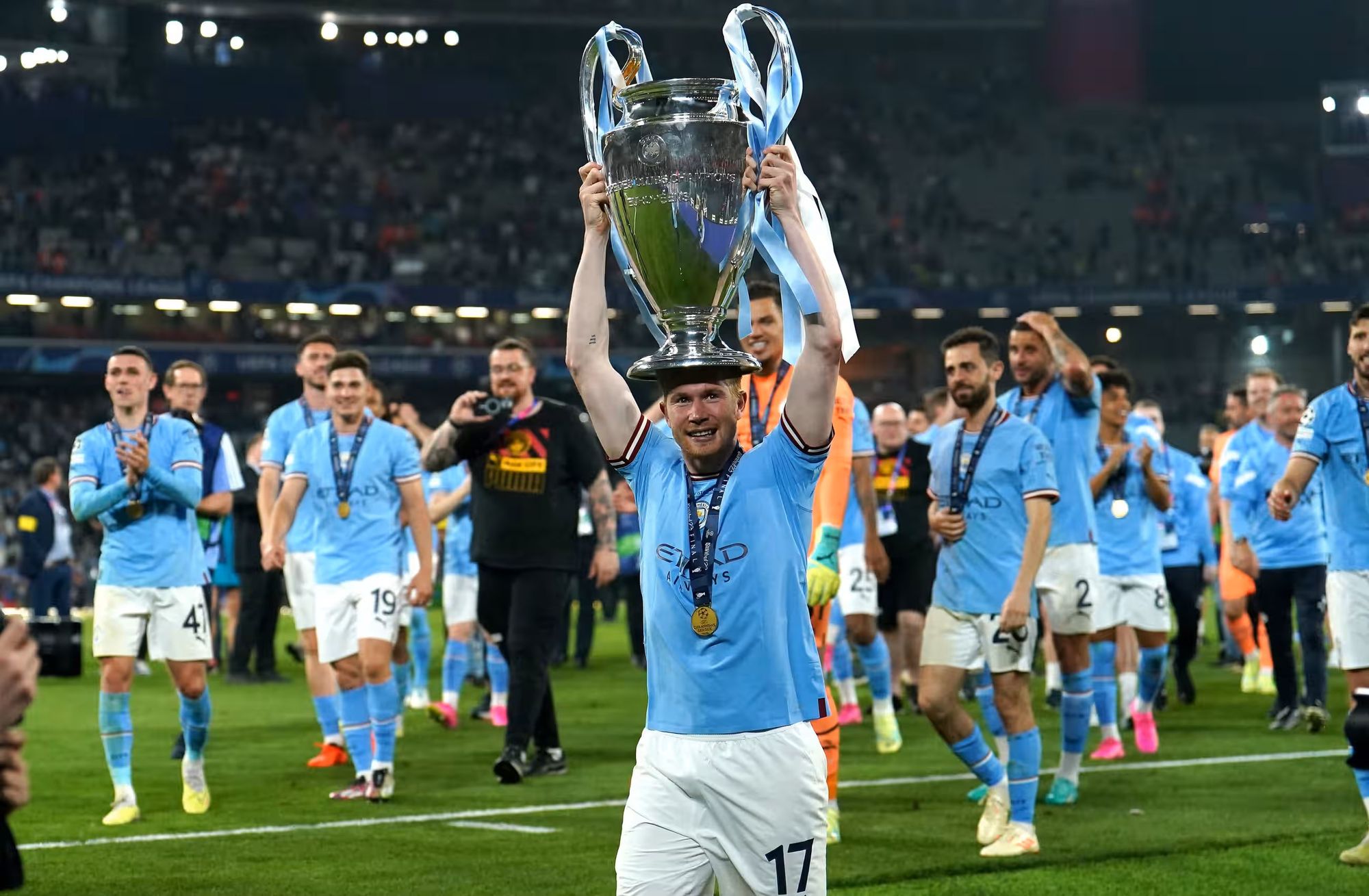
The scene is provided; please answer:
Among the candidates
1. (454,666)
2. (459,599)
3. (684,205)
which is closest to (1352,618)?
(684,205)

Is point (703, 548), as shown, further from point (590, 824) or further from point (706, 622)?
point (590, 824)

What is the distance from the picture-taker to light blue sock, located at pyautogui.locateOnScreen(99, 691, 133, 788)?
8773mm

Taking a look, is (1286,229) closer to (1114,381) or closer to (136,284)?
(136,284)

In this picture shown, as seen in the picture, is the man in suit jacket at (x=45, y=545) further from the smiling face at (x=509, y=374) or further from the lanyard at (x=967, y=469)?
the lanyard at (x=967, y=469)

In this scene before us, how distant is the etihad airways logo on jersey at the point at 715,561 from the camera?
444 centimetres

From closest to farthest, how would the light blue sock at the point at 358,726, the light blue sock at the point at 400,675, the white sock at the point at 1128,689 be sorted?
the light blue sock at the point at 358,726 → the white sock at the point at 1128,689 → the light blue sock at the point at 400,675

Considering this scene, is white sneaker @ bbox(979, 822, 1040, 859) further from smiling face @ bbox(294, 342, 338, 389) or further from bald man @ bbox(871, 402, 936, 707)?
bald man @ bbox(871, 402, 936, 707)

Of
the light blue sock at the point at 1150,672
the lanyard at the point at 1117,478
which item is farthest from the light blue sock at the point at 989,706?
the lanyard at the point at 1117,478

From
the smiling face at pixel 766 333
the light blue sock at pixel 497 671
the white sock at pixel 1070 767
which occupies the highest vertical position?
the smiling face at pixel 766 333

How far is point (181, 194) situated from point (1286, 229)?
Answer: 2800 cm

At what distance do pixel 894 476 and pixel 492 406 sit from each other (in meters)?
4.80

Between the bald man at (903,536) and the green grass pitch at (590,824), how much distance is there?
1.08 m

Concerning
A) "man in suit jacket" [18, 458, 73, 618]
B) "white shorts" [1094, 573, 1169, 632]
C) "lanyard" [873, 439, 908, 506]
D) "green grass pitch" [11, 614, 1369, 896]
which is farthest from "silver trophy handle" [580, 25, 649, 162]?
"man in suit jacket" [18, 458, 73, 618]

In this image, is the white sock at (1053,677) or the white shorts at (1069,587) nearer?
the white shorts at (1069,587)
